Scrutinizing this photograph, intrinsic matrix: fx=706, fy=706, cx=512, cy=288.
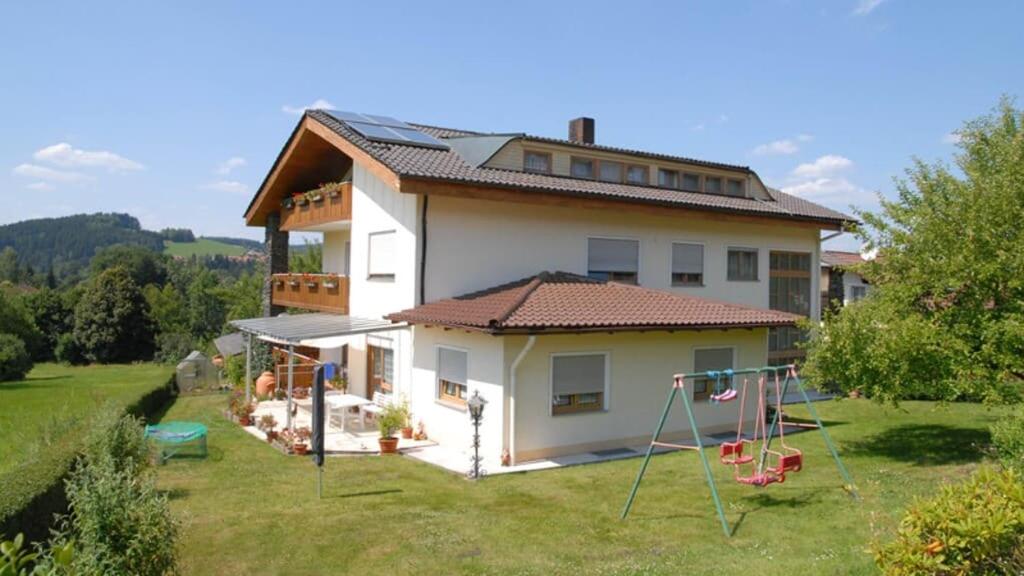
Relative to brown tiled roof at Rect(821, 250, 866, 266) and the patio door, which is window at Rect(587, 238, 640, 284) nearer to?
the patio door

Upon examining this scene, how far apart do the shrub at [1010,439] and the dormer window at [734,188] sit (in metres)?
15.1

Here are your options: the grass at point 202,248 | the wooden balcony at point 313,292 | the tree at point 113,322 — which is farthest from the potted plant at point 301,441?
the grass at point 202,248

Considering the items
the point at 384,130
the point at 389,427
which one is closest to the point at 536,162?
the point at 384,130

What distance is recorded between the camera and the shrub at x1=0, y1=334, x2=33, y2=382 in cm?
3775

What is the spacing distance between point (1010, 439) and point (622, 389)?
7.80 m

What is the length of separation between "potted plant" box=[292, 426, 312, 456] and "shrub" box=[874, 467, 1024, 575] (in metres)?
11.9

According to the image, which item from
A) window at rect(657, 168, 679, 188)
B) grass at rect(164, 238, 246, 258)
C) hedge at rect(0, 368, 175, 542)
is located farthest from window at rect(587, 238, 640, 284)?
grass at rect(164, 238, 246, 258)

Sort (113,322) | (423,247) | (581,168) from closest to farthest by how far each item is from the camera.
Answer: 1. (423,247)
2. (581,168)
3. (113,322)

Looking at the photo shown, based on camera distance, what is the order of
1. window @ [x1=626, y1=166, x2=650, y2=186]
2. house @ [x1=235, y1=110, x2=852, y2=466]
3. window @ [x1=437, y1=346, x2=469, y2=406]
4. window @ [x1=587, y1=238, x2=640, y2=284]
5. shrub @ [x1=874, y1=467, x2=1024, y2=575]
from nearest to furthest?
shrub @ [x1=874, y1=467, x2=1024, y2=575] < house @ [x1=235, y1=110, x2=852, y2=466] < window @ [x1=437, y1=346, x2=469, y2=406] < window @ [x1=587, y1=238, x2=640, y2=284] < window @ [x1=626, y1=166, x2=650, y2=186]

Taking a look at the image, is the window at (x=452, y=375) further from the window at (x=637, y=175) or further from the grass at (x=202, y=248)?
the grass at (x=202, y=248)

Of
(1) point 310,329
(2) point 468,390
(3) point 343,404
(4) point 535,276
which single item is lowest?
(3) point 343,404

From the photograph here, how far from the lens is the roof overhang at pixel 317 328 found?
1652 cm

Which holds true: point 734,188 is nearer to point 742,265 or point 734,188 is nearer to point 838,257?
point 742,265

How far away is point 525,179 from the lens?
18125 millimetres
